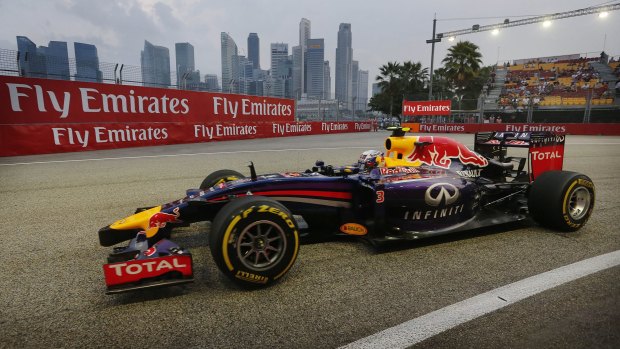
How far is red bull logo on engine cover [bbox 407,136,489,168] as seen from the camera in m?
4.25

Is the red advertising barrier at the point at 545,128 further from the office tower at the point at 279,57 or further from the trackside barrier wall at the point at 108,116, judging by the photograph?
the office tower at the point at 279,57

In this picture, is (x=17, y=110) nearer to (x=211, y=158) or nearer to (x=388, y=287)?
(x=211, y=158)

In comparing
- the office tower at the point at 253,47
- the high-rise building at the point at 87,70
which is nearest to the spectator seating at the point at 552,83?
the high-rise building at the point at 87,70

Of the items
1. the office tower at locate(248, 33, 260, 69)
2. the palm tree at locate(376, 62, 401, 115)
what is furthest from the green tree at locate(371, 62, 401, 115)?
the office tower at locate(248, 33, 260, 69)

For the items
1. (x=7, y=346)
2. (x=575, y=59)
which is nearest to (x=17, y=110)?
(x=7, y=346)

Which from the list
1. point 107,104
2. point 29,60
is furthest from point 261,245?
point 107,104

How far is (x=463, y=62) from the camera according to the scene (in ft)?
132

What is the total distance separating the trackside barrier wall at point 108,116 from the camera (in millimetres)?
11133

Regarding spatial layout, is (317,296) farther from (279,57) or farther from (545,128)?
(279,57)

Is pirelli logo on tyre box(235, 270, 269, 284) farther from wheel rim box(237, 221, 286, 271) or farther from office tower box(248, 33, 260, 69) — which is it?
office tower box(248, 33, 260, 69)

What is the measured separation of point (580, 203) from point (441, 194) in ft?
5.68

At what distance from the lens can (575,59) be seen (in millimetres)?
43938

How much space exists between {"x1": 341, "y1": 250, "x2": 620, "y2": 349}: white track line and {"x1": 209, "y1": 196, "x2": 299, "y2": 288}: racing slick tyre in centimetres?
Result: 82

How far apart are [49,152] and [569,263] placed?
13.4 meters
